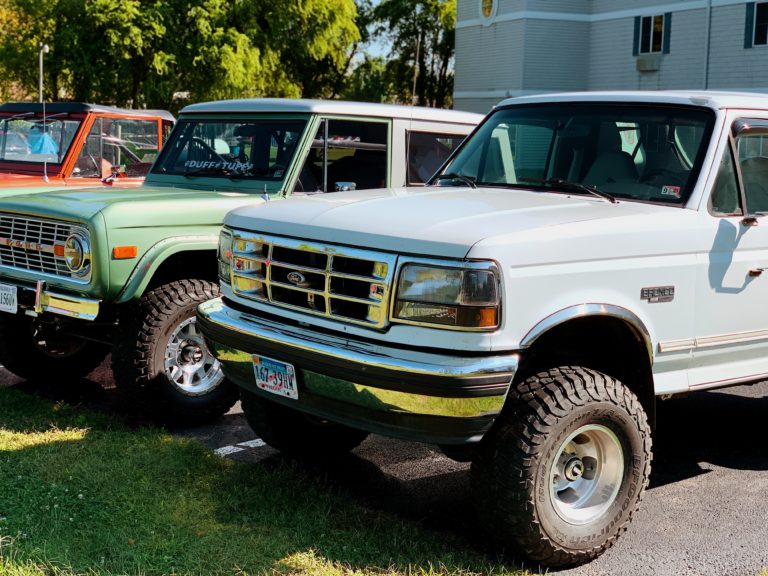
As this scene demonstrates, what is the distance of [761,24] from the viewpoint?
26453 millimetres

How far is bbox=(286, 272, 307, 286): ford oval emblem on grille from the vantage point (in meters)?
4.13

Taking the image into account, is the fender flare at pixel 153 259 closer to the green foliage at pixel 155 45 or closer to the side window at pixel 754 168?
the side window at pixel 754 168

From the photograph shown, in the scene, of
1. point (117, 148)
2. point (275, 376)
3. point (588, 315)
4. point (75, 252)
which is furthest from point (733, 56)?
point (275, 376)

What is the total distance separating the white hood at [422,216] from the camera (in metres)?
3.69

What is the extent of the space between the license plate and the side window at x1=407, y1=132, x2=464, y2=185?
2908mm

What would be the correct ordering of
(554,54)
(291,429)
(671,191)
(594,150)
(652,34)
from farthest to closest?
(554,54), (652,34), (291,429), (594,150), (671,191)

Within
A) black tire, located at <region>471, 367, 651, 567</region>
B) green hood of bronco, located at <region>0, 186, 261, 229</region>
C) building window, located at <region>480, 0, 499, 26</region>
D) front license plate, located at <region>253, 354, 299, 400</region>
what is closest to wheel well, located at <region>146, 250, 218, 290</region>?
green hood of bronco, located at <region>0, 186, 261, 229</region>

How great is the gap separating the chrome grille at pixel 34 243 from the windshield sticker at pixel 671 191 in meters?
3.25

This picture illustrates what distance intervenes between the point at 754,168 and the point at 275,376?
8.64 ft

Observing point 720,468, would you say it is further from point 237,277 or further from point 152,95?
point 152,95

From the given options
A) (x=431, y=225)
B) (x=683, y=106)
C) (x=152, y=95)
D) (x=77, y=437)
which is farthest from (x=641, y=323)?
(x=152, y=95)

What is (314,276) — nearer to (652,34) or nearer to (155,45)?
(652,34)

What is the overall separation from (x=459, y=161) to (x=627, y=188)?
3.85ft

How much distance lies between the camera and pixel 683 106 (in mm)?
4734
